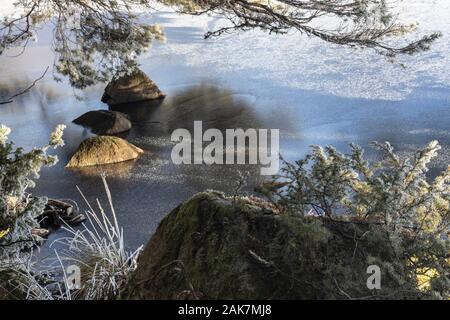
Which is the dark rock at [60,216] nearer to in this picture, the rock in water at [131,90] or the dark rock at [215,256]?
the dark rock at [215,256]

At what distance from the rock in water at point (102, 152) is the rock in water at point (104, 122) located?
5.09 feet

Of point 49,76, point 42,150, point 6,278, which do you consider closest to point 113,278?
point 6,278

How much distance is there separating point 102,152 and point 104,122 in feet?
7.46

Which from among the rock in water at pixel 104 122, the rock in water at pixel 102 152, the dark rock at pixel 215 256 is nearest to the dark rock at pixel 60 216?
the rock in water at pixel 102 152

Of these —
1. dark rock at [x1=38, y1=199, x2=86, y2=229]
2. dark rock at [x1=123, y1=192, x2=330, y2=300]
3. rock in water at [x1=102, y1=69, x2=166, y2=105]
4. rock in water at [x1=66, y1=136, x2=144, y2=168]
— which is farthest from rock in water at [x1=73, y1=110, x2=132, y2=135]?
dark rock at [x1=123, y1=192, x2=330, y2=300]

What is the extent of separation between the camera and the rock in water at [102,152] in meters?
9.77

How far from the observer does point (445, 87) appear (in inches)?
464

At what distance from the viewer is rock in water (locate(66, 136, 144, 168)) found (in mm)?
9773

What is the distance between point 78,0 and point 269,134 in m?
5.34

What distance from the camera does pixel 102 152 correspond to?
9.95 m

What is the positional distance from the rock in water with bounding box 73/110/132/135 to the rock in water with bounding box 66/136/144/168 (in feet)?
5.09

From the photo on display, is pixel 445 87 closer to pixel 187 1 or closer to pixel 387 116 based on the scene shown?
pixel 387 116

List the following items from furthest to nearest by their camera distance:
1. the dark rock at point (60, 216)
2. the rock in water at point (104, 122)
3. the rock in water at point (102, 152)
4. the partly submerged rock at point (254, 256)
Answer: the rock in water at point (104, 122), the rock in water at point (102, 152), the dark rock at point (60, 216), the partly submerged rock at point (254, 256)

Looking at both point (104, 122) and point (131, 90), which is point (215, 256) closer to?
point (104, 122)
